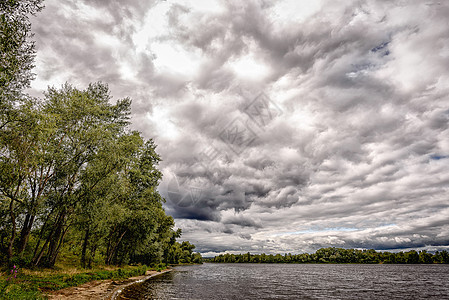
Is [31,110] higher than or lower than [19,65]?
lower

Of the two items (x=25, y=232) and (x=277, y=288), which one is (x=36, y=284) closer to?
(x=25, y=232)

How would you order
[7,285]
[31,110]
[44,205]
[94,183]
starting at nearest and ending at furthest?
[7,285], [31,110], [44,205], [94,183]

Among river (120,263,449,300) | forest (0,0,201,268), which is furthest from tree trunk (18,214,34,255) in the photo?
river (120,263,449,300)

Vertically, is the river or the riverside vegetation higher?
the riverside vegetation

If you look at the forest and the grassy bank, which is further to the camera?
the forest

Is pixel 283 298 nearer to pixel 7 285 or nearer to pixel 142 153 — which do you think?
pixel 7 285

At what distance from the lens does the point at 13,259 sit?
80.6 feet

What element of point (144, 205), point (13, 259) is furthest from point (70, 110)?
point (144, 205)

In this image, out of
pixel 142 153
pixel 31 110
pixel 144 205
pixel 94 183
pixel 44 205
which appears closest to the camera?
pixel 31 110

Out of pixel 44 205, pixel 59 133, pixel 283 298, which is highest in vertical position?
pixel 59 133

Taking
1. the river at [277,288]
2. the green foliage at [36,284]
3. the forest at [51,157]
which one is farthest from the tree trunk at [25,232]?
the river at [277,288]

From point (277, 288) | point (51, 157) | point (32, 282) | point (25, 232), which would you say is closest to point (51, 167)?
point (51, 157)

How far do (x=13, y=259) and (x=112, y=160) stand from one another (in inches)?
531

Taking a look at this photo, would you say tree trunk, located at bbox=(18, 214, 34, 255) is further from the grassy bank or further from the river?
the river
